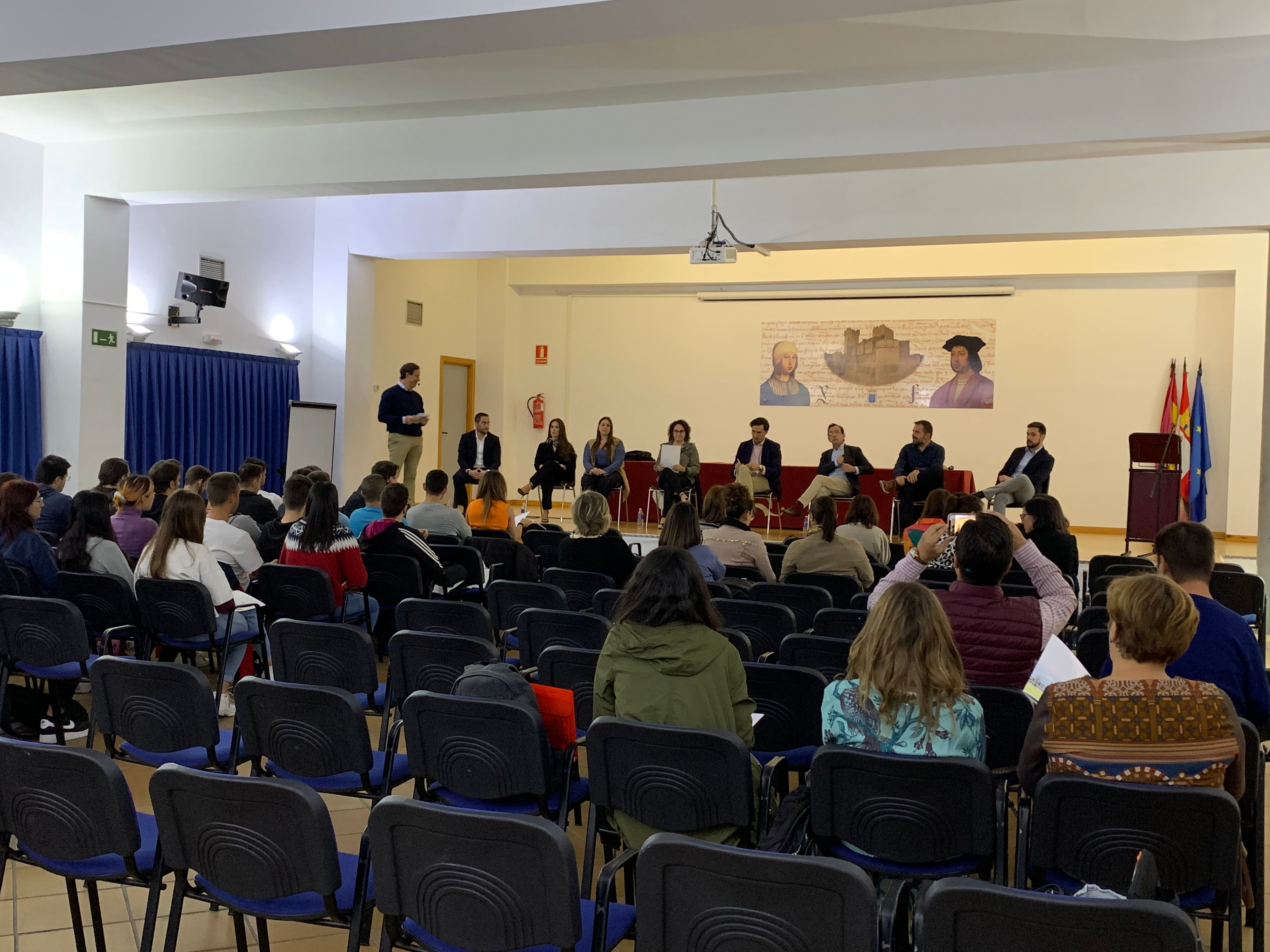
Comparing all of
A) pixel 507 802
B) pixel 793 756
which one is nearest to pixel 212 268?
pixel 507 802

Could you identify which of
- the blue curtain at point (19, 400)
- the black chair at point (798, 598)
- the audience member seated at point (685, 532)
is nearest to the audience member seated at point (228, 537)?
the audience member seated at point (685, 532)

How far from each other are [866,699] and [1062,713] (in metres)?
0.46

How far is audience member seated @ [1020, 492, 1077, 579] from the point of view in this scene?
6164mm

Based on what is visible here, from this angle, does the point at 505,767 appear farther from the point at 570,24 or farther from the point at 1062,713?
the point at 570,24

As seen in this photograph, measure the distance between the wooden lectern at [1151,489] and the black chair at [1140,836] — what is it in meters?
9.58

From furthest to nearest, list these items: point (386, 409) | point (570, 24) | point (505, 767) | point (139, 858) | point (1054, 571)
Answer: point (386, 409), point (570, 24), point (1054, 571), point (505, 767), point (139, 858)

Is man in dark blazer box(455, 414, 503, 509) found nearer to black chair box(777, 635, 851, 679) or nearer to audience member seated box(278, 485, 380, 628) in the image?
audience member seated box(278, 485, 380, 628)

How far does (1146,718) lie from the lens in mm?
2516

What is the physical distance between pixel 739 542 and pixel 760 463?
6.52 meters

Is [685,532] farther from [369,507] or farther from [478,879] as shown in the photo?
[478,879]

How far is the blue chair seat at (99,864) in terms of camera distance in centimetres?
251

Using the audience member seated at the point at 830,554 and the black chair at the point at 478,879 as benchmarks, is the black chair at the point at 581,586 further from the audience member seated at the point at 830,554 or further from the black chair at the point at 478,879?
the black chair at the point at 478,879

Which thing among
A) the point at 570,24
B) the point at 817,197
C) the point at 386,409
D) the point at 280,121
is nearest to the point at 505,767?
the point at 570,24

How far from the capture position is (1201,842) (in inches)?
93.3
